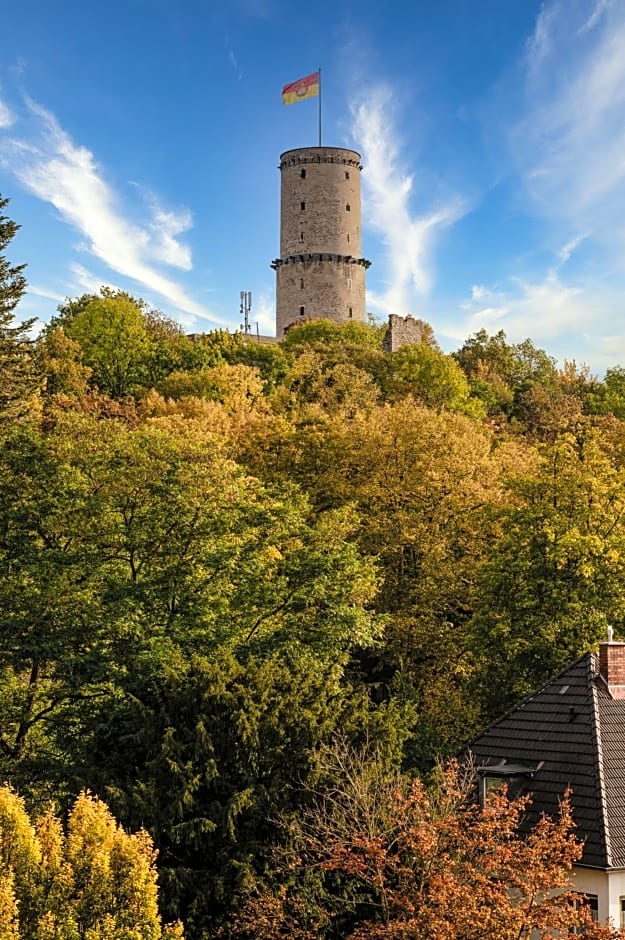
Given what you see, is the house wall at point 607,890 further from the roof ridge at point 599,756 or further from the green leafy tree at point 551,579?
the green leafy tree at point 551,579

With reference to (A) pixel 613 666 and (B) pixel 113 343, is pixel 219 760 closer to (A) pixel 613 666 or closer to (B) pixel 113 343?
(A) pixel 613 666

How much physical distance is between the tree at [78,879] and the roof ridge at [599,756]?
8540 millimetres

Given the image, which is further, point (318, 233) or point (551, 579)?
point (318, 233)

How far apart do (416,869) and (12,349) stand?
3081 centimetres

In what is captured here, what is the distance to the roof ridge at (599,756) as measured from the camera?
17.9m

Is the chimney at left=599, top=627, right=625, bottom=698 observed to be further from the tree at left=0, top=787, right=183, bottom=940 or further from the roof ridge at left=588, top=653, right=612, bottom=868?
the tree at left=0, top=787, right=183, bottom=940

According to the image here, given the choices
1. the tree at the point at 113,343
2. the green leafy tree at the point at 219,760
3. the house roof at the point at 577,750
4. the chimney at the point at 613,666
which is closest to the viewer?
the green leafy tree at the point at 219,760

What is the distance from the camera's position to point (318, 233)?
73750 millimetres

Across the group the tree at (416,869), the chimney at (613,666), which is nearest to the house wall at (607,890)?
the tree at (416,869)

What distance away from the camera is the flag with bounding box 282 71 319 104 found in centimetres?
7644

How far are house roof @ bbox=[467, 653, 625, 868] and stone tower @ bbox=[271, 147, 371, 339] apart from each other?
5453cm

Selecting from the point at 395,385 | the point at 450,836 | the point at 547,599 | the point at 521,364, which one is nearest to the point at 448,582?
the point at 547,599

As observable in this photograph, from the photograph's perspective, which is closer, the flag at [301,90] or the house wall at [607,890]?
the house wall at [607,890]

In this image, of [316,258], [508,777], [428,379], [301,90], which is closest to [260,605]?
[508,777]
